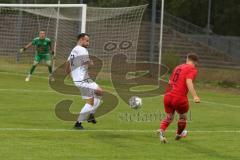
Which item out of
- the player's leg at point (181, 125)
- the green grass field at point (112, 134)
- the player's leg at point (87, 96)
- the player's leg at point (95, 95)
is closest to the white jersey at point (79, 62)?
the player's leg at point (87, 96)

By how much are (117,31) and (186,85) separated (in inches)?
747

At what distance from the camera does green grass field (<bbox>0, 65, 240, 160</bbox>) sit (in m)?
11.1

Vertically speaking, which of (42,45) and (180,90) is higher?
(42,45)

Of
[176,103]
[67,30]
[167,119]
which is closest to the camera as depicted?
[176,103]

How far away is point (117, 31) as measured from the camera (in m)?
31.2

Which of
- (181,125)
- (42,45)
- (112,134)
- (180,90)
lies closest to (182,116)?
(181,125)

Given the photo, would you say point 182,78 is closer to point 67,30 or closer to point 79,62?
point 79,62

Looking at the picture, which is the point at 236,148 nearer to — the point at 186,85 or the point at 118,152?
the point at 186,85

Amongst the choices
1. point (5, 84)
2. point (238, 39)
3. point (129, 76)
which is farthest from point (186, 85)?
point (238, 39)

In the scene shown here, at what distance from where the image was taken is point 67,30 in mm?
33844

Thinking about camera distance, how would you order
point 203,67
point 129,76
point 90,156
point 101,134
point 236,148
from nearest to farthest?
point 90,156 < point 236,148 < point 101,134 < point 129,76 < point 203,67

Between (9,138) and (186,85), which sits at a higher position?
(186,85)

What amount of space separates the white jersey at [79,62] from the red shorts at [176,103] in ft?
7.71

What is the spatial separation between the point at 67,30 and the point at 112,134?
20683 millimetres
